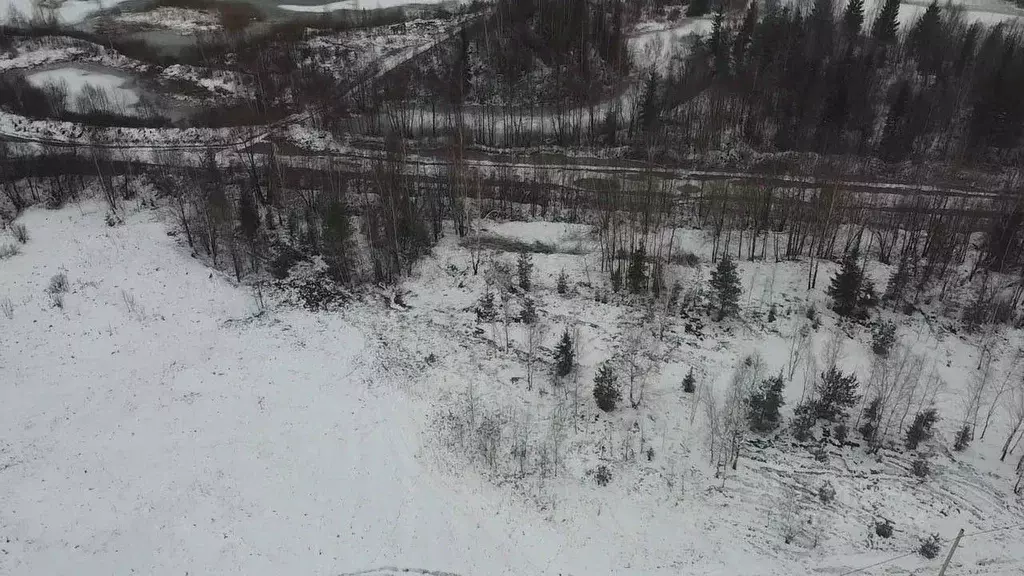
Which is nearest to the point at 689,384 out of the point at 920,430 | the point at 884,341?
the point at 920,430

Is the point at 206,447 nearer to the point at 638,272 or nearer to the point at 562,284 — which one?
the point at 562,284

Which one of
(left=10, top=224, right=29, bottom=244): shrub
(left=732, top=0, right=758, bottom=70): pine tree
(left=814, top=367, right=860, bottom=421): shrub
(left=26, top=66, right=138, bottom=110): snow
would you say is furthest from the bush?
(left=26, top=66, right=138, bottom=110): snow

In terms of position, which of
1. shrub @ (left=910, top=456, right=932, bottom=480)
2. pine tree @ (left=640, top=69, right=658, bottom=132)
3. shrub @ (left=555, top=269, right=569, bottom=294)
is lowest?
shrub @ (left=910, top=456, right=932, bottom=480)

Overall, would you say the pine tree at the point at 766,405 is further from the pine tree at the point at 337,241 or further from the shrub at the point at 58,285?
the shrub at the point at 58,285

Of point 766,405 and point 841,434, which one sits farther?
point 841,434

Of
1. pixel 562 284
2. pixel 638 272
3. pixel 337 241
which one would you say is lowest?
pixel 562 284

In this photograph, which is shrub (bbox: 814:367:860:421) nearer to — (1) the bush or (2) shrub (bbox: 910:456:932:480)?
(2) shrub (bbox: 910:456:932:480)

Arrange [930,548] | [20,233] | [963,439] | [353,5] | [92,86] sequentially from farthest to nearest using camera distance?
[353,5], [92,86], [20,233], [963,439], [930,548]
